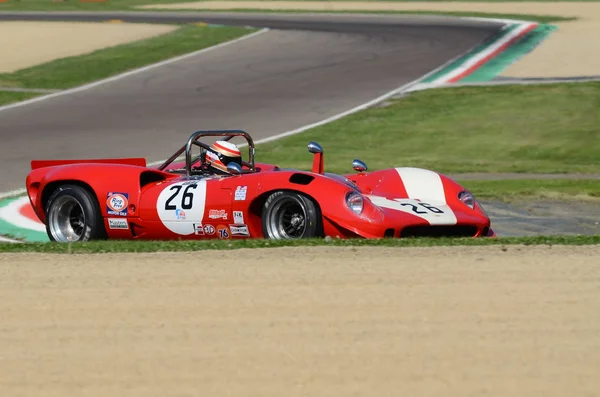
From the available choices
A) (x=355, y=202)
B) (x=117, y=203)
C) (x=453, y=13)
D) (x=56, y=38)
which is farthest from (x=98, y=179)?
(x=453, y=13)

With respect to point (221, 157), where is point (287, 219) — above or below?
below

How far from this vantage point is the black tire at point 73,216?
10.6 m

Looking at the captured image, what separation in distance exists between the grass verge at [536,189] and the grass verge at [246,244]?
4.40 meters

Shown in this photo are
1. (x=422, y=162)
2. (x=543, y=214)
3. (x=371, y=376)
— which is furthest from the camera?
(x=422, y=162)

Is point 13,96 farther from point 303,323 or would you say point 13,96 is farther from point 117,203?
point 303,323

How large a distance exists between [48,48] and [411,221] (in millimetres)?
25429

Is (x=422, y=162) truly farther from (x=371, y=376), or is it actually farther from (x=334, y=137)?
(x=371, y=376)

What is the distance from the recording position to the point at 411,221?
1014cm

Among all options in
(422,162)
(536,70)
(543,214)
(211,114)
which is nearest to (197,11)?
(536,70)

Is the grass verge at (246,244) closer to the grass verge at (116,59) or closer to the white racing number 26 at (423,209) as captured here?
the white racing number 26 at (423,209)

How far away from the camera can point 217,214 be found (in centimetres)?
1020

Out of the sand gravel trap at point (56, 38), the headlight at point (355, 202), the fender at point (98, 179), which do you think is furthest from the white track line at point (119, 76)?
the headlight at point (355, 202)

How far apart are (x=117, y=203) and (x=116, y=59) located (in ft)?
67.9

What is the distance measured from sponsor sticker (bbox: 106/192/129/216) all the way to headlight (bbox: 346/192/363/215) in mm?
2008
